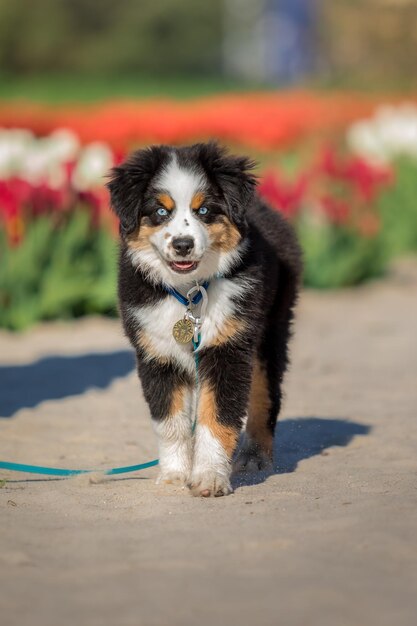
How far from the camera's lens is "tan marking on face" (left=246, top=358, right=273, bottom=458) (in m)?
5.72

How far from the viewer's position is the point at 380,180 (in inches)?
478

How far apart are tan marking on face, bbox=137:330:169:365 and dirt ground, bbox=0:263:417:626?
52cm

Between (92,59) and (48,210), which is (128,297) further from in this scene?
(92,59)

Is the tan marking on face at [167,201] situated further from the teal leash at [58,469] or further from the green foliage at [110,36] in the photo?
the green foliage at [110,36]

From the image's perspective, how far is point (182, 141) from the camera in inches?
562

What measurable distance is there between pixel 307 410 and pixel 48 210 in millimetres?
3608

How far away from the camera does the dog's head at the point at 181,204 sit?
5027 mm

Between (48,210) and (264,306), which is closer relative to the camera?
(264,306)

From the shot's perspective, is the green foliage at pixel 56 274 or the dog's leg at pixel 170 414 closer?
the dog's leg at pixel 170 414

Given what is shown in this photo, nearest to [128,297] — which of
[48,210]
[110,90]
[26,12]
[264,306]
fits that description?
[264,306]

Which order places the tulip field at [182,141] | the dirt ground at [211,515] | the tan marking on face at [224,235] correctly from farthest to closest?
the tulip field at [182,141] → the tan marking on face at [224,235] → the dirt ground at [211,515]

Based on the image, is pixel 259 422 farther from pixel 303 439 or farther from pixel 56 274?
pixel 56 274

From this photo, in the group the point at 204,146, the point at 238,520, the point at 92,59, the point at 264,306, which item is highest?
the point at 204,146

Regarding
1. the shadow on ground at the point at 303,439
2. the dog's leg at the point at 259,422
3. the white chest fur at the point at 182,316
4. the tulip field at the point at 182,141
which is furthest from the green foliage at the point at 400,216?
the white chest fur at the point at 182,316
